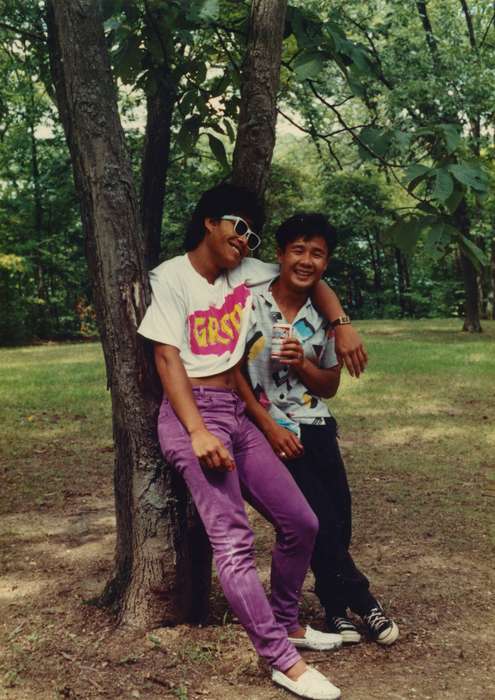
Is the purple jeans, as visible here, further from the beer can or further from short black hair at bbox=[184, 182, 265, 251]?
short black hair at bbox=[184, 182, 265, 251]

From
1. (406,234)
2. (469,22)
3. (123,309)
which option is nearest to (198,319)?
(123,309)

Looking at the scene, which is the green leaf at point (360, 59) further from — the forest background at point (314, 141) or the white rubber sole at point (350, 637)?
the white rubber sole at point (350, 637)

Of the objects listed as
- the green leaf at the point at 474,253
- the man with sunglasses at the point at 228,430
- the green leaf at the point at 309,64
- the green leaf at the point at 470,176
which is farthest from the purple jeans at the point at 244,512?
the green leaf at the point at 309,64

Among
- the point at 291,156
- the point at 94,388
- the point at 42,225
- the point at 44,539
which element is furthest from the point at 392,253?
the point at 44,539

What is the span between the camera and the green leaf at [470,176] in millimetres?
2883

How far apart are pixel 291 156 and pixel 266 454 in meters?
35.6

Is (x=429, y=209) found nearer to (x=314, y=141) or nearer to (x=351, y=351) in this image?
(x=351, y=351)

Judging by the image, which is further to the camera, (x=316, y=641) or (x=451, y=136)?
(x=316, y=641)

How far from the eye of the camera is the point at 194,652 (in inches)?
130

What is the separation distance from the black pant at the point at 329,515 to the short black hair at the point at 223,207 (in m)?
0.91

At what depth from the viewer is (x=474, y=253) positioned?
9.95 ft

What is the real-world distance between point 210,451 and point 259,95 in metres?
1.62

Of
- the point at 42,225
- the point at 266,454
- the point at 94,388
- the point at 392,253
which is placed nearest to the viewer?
the point at 266,454

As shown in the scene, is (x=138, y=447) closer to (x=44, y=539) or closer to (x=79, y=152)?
(x=79, y=152)
